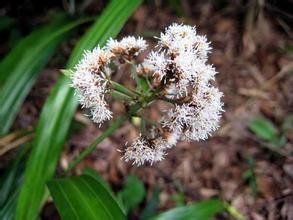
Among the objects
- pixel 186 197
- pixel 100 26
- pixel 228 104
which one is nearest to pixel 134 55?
pixel 100 26

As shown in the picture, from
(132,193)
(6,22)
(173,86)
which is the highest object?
(6,22)

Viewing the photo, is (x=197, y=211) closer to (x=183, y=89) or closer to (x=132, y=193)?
(x=132, y=193)

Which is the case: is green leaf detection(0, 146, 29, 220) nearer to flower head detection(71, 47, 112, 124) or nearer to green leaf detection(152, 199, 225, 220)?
green leaf detection(152, 199, 225, 220)

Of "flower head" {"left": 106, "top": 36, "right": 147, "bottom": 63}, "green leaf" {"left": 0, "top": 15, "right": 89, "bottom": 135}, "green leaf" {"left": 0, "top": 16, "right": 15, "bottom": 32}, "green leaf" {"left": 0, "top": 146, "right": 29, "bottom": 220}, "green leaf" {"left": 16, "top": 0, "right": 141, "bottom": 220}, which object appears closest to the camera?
"flower head" {"left": 106, "top": 36, "right": 147, "bottom": 63}

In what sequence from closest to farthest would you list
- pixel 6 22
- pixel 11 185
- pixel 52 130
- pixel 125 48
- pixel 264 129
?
pixel 125 48, pixel 52 130, pixel 11 185, pixel 264 129, pixel 6 22

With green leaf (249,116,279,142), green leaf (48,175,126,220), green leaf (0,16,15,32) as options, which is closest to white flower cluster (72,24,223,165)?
green leaf (48,175,126,220)

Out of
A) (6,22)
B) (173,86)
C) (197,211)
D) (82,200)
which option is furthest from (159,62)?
(6,22)

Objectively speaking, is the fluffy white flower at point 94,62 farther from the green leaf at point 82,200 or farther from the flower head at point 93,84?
the green leaf at point 82,200
